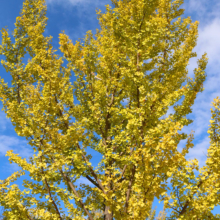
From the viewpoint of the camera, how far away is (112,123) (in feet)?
28.5

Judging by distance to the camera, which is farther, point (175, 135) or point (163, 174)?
point (163, 174)

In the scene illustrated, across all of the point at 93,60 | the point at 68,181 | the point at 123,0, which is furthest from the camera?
the point at 123,0

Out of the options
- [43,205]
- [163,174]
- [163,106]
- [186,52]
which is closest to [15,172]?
[43,205]

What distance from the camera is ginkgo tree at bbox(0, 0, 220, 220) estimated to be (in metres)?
4.98

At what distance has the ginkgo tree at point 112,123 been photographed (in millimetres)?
4984

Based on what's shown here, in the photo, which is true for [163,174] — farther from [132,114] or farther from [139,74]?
[139,74]

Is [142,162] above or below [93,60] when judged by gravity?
below

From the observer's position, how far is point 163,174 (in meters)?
5.30

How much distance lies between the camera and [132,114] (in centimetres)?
600

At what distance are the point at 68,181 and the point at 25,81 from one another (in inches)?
189

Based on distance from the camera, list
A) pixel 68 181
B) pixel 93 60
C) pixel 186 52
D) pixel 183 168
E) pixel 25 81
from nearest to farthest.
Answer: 1. pixel 183 168
2. pixel 68 181
3. pixel 93 60
4. pixel 25 81
5. pixel 186 52

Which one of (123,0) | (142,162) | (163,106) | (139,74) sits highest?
(123,0)

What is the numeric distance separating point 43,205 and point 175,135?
530 cm

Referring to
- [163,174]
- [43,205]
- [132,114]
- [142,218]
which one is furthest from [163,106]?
[43,205]
